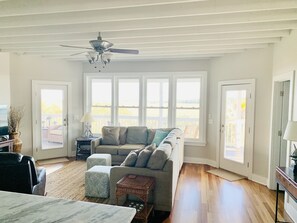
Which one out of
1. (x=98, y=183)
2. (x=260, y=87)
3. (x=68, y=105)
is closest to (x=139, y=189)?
(x=98, y=183)

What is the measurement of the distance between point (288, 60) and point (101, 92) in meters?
4.92

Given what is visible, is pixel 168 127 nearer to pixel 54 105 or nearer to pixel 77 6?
pixel 54 105

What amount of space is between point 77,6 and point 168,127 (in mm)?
4329

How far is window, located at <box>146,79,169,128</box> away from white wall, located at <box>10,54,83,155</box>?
2239mm

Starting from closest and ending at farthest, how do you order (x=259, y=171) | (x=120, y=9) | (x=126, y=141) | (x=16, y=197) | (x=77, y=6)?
(x=16, y=197) → (x=77, y=6) → (x=120, y=9) → (x=259, y=171) → (x=126, y=141)

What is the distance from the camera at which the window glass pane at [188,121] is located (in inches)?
244

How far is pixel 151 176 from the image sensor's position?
3.35 m

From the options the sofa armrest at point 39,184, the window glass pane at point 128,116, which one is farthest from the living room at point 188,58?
the sofa armrest at point 39,184

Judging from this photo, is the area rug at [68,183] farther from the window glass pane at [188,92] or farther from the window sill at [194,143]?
the window glass pane at [188,92]

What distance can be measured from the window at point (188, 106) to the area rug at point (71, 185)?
9.49ft

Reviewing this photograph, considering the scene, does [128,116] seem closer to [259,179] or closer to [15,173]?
[259,179]

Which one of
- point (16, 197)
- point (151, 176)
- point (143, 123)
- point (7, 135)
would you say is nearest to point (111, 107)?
point (143, 123)

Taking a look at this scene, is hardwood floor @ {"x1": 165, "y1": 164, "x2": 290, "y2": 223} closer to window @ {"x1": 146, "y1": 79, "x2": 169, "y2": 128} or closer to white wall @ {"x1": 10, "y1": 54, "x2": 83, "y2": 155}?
window @ {"x1": 146, "y1": 79, "x2": 169, "y2": 128}

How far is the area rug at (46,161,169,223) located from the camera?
3639 mm
